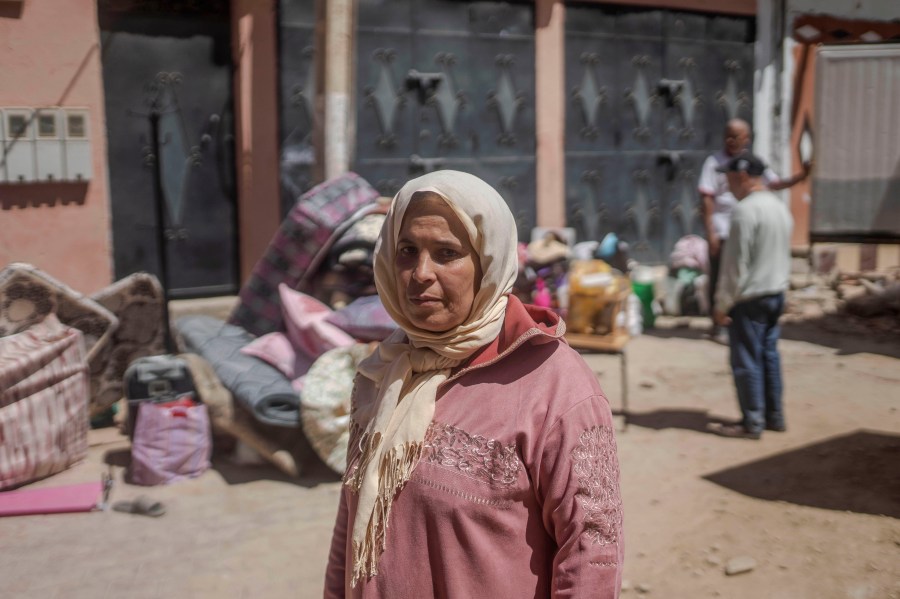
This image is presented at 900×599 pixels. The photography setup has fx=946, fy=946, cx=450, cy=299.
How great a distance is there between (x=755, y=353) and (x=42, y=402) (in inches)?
158

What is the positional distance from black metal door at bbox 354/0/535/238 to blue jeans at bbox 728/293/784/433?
11.8ft

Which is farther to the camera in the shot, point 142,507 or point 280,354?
point 280,354

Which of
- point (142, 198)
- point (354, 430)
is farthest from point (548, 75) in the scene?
point (354, 430)

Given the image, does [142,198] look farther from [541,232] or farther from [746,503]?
[746,503]

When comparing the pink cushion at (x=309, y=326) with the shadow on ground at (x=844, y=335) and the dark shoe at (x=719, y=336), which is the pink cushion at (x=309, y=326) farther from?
the shadow on ground at (x=844, y=335)

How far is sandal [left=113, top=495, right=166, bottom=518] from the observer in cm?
459

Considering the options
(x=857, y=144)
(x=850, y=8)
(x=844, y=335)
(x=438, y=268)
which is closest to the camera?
(x=438, y=268)

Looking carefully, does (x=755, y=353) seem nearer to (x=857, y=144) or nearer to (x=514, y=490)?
(x=857, y=144)

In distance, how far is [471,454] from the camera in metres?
1.76

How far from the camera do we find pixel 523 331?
71.8 inches

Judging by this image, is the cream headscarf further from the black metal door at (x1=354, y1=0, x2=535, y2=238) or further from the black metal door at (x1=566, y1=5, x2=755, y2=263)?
the black metal door at (x1=566, y1=5, x2=755, y2=263)

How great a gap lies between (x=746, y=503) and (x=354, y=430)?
10.3ft

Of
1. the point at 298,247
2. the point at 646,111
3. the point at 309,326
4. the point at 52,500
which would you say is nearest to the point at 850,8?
the point at 646,111

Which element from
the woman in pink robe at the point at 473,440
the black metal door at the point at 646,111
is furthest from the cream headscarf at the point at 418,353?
the black metal door at the point at 646,111
